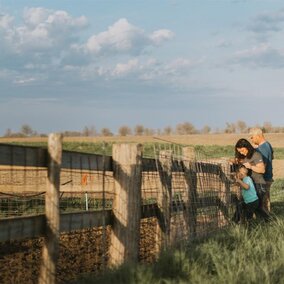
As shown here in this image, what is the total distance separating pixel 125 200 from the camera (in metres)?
7.62

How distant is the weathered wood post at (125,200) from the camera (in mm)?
7551

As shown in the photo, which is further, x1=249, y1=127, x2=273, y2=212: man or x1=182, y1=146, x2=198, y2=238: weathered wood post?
x1=249, y1=127, x2=273, y2=212: man

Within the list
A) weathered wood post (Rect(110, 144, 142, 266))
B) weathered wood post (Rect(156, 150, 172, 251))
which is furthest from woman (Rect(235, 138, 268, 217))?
weathered wood post (Rect(110, 144, 142, 266))

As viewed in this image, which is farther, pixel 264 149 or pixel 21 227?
pixel 264 149

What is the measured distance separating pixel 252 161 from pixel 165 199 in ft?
11.0

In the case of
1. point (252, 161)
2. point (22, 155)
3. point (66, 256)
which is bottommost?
point (66, 256)

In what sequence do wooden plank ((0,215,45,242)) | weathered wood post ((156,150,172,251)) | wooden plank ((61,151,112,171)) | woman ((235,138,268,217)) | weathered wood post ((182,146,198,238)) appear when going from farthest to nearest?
woman ((235,138,268,217))
weathered wood post ((182,146,198,238))
weathered wood post ((156,150,172,251))
wooden plank ((61,151,112,171))
wooden plank ((0,215,45,242))

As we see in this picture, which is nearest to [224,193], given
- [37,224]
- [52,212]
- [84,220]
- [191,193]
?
[191,193]

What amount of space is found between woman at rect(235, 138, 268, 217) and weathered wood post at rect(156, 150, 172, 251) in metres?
3.16

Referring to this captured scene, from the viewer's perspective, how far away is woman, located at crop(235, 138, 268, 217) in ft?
38.4

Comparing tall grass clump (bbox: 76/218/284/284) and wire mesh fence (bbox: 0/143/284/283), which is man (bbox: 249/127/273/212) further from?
tall grass clump (bbox: 76/218/284/284)

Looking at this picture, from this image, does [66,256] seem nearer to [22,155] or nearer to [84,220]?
[84,220]

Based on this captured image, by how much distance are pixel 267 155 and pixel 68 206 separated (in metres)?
4.20

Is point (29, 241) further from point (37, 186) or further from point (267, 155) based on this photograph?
point (267, 155)
